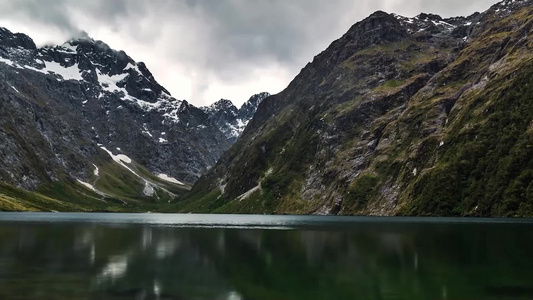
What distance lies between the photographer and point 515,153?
194250 millimetres

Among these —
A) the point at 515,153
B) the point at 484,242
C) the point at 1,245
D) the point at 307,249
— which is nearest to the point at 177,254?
the point at 307,249

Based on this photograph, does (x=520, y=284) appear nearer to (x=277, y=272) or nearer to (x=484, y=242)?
(x=277, y=272)

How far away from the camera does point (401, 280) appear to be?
1713 inches

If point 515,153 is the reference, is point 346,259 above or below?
below

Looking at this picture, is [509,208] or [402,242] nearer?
[402,242]

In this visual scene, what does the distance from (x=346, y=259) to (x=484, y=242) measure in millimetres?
34465

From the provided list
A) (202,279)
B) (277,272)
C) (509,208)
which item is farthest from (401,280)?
(509,208)

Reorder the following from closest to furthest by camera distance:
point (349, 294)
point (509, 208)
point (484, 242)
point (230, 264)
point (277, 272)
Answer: point (349, 294) → point (277, 272) → point (230, 264) → point (484, 242) → point (509, 208)

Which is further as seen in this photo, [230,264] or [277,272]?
[230,264]

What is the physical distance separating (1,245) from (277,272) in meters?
51.5

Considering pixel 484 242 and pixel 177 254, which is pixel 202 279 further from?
pixel 484 242

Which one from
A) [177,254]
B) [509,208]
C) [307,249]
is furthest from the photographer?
[509,208]

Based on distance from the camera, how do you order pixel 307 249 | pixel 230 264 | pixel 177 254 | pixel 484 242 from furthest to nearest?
pixel 484 242 < pixel 307 249 < pixel 177 254 < pixel 230 264

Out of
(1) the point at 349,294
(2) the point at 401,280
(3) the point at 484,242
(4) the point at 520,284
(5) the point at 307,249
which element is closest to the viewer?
(1) the point at 349,294
